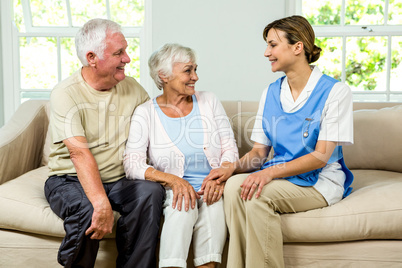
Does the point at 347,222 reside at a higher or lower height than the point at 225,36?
lower

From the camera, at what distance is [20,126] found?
2.52m

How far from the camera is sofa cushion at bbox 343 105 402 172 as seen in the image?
2463mm

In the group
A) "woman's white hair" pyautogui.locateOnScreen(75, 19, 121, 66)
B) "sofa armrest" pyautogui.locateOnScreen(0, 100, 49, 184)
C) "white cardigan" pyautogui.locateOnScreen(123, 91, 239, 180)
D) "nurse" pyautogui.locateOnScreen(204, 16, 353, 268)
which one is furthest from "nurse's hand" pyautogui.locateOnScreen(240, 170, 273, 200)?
"sofa armrest" pyautogui.locateOnScreen(0, 100, 49, 184)

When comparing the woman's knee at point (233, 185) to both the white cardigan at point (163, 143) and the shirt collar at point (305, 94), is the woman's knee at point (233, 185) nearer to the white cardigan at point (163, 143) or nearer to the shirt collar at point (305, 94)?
the white cardigan at point (163, 143)

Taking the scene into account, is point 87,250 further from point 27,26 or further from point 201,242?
point 27,26

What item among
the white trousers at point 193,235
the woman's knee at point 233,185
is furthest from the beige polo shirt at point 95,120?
the woman's knee at point 233,185

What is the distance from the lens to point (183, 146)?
2148 mm

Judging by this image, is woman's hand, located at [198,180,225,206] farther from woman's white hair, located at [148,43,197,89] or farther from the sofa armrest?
the sofa armrest

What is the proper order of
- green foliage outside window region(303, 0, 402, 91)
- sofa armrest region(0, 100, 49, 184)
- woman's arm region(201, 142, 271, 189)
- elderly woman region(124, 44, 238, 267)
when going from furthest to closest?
green foliage outside window region(303, 0, 402, 91) → sofa armrest region(0, 100, 49, 184) → woman's arm region(201, 142, 271, 189) → elderly woman region(124, 44, 238, 267)

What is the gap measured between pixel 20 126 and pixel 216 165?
1.15 m

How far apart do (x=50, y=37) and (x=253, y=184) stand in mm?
→ 2578

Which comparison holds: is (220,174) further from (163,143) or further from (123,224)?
(123,224)

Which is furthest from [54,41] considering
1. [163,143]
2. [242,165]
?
[242,165]

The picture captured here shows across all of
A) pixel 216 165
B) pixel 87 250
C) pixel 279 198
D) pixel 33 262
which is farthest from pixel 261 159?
pixel 33 262
